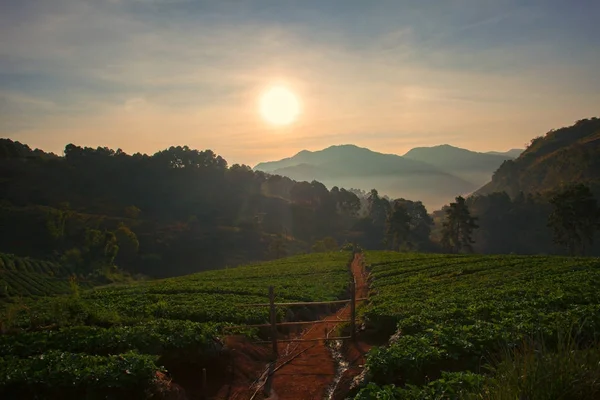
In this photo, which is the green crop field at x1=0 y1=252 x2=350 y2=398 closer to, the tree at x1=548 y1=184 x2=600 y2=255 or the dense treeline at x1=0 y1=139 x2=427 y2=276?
the tree at x1=548 y1=184 x2=600 y2=255

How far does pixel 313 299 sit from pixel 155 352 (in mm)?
13849

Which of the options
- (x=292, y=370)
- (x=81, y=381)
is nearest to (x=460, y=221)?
(x=292, y=370)

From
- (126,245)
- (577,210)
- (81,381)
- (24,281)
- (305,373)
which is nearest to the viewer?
(81,381)

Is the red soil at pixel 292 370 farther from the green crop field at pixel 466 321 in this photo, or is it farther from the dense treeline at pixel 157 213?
the dense treeline at pixel 157 213

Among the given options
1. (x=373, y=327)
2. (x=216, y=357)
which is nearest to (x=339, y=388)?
(x=216, y=357)

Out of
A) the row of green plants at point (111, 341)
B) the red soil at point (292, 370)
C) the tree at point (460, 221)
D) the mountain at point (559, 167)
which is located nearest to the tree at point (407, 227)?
the tree at point (460, 221)

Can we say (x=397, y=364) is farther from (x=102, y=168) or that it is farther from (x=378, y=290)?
(x=102, y=168)

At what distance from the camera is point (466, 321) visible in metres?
14.7

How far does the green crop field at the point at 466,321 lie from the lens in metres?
10.9

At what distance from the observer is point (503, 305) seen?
16.7 meters

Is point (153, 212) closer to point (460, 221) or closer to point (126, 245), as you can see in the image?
point (126, 245)

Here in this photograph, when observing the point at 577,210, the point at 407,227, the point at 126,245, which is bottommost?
the point at 126,245

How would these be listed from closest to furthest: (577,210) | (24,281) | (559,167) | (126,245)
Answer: (24,281)
(577,210)
(126,245)
(559,167)

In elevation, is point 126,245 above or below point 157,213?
below
